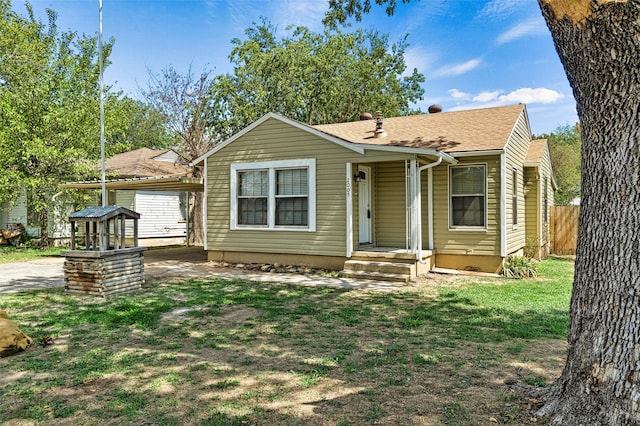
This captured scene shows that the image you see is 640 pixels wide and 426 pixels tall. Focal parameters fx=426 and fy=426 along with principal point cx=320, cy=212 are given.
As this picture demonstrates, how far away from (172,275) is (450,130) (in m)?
7.94

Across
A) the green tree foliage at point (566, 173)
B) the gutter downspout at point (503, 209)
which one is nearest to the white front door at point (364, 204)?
the gutter downspout at point (503, 209)

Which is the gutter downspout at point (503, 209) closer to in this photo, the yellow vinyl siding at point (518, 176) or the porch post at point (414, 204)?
the yellow vinyl siding at point (518, 176)

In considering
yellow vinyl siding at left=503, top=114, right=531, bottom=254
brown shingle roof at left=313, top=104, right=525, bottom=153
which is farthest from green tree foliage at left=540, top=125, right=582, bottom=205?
brown shingle roof at left=313, top=104, right=525, bottom=153

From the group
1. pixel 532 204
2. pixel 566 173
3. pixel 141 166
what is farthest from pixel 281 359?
pixel 566 173

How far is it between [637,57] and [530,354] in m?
2.99

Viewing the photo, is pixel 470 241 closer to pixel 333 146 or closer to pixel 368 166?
pixel 368 166

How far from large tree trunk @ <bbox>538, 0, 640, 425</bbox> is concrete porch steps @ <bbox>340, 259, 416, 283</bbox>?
611 centimetres

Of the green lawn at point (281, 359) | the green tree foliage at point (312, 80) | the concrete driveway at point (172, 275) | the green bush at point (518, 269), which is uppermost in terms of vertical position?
the green tree foliage at point (312, 80)

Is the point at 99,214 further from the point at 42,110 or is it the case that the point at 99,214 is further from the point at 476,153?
the point at 42,110

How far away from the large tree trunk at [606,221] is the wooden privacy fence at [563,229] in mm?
13397

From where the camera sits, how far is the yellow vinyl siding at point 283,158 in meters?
10.2

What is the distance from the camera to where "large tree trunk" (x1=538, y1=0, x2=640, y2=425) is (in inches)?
103

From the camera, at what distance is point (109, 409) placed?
124 inches

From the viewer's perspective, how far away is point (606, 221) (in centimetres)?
276
